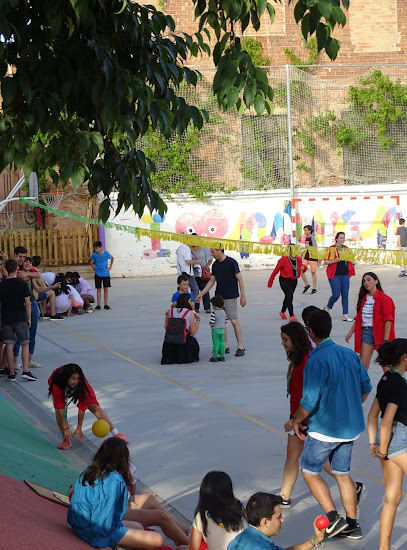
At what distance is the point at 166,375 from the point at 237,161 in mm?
21942

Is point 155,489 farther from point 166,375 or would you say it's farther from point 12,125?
point 166,375

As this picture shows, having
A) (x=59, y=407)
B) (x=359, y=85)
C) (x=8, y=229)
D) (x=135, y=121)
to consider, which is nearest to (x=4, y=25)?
(x=135, y=121)

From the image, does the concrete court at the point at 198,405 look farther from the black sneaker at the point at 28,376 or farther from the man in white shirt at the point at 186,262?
the man in white shirt at the point at 186,262

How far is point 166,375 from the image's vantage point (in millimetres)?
11984

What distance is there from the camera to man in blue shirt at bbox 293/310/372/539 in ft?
19.1

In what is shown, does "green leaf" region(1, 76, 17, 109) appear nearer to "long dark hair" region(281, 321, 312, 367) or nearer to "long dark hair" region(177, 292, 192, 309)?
"long dark hair" region(281, 321, 312, 367)

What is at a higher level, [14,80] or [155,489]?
[14,80]

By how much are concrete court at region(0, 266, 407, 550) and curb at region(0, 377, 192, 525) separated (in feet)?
0.22

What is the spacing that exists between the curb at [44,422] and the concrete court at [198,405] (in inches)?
2.7

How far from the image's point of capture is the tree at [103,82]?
4.61 m

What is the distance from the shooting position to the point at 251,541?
439cm

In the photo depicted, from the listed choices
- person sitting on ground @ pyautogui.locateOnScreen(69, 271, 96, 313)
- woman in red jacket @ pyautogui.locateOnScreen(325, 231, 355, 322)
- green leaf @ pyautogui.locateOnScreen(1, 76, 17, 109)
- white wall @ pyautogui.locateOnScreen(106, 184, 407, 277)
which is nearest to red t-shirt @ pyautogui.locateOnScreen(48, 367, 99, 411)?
green leaf @ pyautogui.locateOnScreen(1, 76, 17, 109)

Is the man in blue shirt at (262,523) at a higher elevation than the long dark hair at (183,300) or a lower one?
lower

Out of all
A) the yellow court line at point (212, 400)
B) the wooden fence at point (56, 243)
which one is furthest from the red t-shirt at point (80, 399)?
the wooden fence at point (56, 243)
